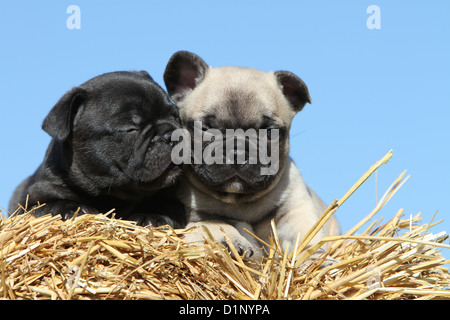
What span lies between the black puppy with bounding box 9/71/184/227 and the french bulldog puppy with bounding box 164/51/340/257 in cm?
26

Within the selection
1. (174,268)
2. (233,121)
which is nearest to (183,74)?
(233,121)

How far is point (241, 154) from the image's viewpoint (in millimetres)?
5000

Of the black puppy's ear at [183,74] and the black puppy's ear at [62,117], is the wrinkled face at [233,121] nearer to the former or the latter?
the black puppy's ear at [183,74]

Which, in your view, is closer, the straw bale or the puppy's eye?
the straw bale

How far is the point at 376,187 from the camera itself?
4.81 metres

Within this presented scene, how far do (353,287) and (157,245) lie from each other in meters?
1.49

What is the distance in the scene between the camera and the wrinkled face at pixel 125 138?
5062 millimetres

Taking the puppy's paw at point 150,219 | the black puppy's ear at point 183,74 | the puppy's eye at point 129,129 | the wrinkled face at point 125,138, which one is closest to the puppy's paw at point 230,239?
the puppy's paw at point 150,219

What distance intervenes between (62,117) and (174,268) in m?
1.92

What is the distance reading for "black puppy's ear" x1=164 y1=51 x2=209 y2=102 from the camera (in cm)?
588

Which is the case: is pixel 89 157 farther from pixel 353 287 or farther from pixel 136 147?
pixel 353 287

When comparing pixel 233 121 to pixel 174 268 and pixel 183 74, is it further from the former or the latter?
pixel 174 268

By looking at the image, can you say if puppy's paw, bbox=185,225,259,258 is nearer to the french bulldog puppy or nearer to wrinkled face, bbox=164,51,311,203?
the french bulldog puppy

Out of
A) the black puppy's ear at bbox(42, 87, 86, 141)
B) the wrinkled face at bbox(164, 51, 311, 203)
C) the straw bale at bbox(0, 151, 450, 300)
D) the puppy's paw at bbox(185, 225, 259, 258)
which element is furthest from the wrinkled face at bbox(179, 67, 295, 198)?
the black puppy's ear at bbox(42, 87, 86, 141)
